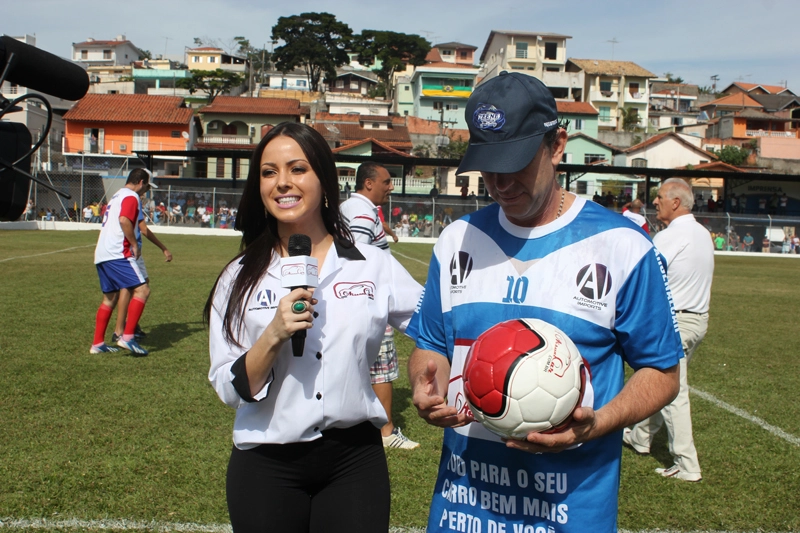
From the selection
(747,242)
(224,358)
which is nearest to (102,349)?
(224,358)

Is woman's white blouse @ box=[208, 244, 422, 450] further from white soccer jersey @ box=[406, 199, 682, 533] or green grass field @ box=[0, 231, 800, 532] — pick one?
green grass field @ box=[0, 231, 800, 532]

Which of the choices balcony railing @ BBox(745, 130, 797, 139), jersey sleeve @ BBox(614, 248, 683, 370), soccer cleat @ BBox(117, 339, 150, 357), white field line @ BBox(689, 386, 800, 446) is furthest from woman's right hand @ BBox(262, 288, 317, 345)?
balcony railing @ BBox(745, 130, 797, 139)

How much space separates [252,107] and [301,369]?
2746 inches

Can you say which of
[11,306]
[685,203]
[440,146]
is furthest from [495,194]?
[440,146]

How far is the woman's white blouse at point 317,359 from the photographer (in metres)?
2.60

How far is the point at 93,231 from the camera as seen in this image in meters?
34.1

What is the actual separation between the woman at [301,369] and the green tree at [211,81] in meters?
89.5

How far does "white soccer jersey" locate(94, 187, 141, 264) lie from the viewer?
29.0 feet

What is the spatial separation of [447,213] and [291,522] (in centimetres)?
3553

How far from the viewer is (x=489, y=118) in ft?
7.11

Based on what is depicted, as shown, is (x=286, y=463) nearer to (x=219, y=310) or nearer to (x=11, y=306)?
(x=219, y=310)

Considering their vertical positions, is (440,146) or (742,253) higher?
(440,146)

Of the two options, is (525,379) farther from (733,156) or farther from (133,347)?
(733,156)

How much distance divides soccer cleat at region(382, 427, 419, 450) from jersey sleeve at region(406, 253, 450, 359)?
3.75 meters
